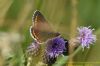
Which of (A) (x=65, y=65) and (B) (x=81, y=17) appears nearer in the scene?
(A) (x=65, y=65)

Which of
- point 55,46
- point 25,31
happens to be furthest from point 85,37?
point 25,31

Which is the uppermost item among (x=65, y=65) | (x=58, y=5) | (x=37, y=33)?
(x=58, y=5)

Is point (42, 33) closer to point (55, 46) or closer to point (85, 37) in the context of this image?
point (55, 46)

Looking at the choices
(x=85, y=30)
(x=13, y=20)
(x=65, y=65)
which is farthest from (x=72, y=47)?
(x=13, y=20)

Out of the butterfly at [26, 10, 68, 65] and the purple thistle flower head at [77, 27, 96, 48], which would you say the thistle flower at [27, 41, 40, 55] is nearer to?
the butterfly at [26, 10, 68, 65]

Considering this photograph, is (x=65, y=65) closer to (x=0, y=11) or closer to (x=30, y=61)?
(x=30, y=61)

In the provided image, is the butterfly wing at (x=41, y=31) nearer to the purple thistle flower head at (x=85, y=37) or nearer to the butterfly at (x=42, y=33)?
the butterfly at (x=42, y=33)

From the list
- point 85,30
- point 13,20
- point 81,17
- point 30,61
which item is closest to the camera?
point 30,61

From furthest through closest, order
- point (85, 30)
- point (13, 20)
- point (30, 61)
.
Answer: point (13, 20) → point (85, 30) → point (30, 61)
